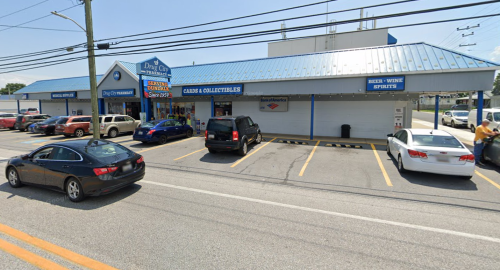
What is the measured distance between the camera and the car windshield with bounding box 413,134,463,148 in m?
7.18

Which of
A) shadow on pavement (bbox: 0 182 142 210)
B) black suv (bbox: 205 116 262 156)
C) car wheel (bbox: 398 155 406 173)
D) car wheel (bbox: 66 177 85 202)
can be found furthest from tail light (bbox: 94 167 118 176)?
car wheel (bbox: 398 155 406 173)

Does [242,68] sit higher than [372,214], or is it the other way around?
[242,68]

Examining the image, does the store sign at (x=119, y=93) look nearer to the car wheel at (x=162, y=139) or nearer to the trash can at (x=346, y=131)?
the car wheel at (x=162, y=139)

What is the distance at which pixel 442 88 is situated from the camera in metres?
11.7

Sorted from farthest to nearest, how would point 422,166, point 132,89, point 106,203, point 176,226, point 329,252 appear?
point 132,89
point 422,166
point 106,203
point 176,226
point 329,252

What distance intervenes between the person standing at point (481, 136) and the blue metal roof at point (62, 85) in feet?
93.0

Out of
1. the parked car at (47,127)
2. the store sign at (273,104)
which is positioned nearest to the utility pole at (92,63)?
the parked car at (47,127)

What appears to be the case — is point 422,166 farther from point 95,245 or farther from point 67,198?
point 67,198

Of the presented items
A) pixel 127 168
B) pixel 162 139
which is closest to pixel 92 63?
pixel 162 139

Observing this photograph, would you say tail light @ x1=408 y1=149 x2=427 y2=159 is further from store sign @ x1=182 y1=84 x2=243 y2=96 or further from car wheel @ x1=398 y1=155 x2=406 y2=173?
store sign @ x1=182 y1=84 x2=243 y2=96

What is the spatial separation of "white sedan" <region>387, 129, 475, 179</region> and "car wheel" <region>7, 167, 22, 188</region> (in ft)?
36.0

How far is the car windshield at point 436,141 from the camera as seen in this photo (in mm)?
7176

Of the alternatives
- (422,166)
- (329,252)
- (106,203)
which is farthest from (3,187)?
(422,166)

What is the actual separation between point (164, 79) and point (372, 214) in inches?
675
